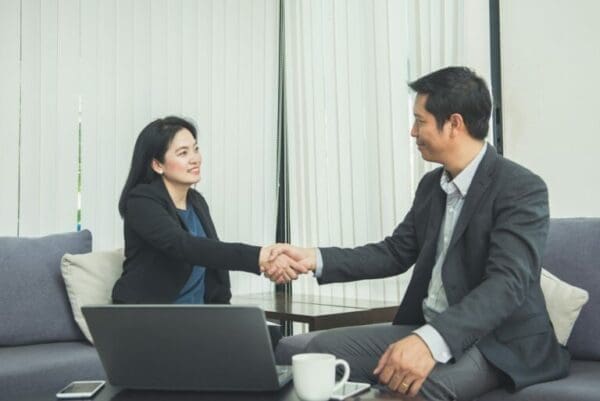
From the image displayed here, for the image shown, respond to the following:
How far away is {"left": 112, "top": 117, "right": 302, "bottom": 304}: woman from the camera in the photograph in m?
2.41

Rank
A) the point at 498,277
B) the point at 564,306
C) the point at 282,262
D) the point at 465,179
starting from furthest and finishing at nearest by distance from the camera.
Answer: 1. the point at 282,262
2. the point at 564,306
3. the point at 465,179
4. the point at 498,277

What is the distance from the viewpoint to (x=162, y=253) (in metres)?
2.52

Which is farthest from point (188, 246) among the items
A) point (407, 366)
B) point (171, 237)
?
point (407, 366)

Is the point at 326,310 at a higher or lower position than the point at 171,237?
lower

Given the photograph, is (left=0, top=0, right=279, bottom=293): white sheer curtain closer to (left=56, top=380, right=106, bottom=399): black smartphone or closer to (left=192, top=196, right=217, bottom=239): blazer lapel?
(left=192, top=196, right=217, bottom=239): blazer lapel

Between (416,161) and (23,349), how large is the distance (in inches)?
74.5

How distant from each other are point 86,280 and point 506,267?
1712 millimetres

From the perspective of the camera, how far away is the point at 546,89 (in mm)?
2867

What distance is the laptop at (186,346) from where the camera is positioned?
53.1 inches

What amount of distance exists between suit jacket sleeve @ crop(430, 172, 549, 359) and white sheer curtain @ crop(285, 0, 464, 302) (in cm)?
134

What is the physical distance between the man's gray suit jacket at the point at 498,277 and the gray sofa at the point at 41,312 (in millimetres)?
1197

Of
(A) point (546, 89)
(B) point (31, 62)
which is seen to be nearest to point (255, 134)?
(B) point (31, 62)

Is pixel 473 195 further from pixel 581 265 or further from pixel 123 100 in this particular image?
pixel 123 100

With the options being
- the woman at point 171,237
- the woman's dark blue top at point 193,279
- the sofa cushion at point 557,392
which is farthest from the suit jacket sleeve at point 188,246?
the sofa cushion at point 557,392
